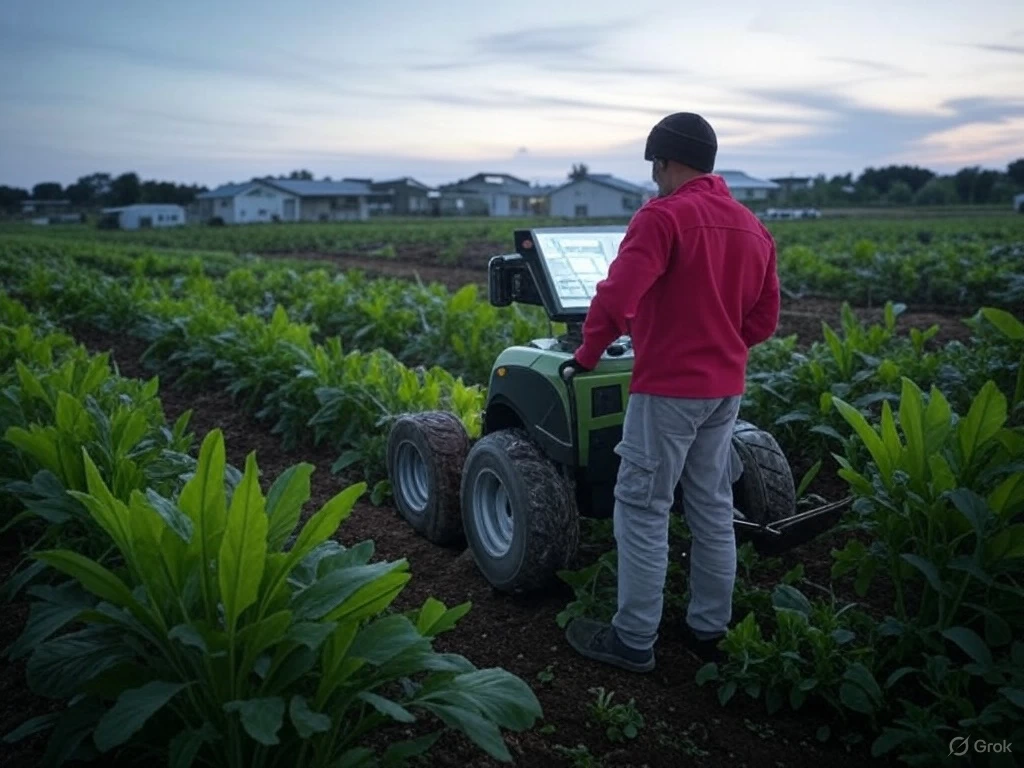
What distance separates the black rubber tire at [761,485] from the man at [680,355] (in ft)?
1.49

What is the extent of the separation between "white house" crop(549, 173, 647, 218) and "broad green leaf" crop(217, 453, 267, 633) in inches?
2555

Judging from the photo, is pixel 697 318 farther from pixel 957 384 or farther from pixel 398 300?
pixel 398 300

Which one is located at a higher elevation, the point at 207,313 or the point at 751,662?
the point at 207,313

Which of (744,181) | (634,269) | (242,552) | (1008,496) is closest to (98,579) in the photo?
(242,552)

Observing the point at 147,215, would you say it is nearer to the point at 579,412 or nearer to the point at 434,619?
the point at 579,412

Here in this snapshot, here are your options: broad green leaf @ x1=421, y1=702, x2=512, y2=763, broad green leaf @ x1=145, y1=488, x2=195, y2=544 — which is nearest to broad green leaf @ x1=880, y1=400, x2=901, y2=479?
broad green leaf @ x1=421, y1=702, x2=512, y2=763

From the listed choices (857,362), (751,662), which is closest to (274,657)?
(751,662)

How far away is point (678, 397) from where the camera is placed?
9.86 feet

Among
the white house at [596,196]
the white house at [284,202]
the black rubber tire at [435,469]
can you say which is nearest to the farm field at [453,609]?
the black rubber tire at [435,469]

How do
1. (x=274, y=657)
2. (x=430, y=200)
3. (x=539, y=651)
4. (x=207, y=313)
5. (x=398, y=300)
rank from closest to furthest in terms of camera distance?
(x=274, y=657)
(x=539, y=651)
(x=207, y=313)
(x=398, y=300)
(x=430, y=200)

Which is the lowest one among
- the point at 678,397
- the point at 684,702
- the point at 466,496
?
the point at 684,702

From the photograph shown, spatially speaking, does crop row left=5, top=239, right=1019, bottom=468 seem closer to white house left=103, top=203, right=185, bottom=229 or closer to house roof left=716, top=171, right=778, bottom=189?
white house left=103, top=203, right=185, bottom=229

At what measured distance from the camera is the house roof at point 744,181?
80.2 metres

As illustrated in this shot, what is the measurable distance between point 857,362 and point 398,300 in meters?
5.60
